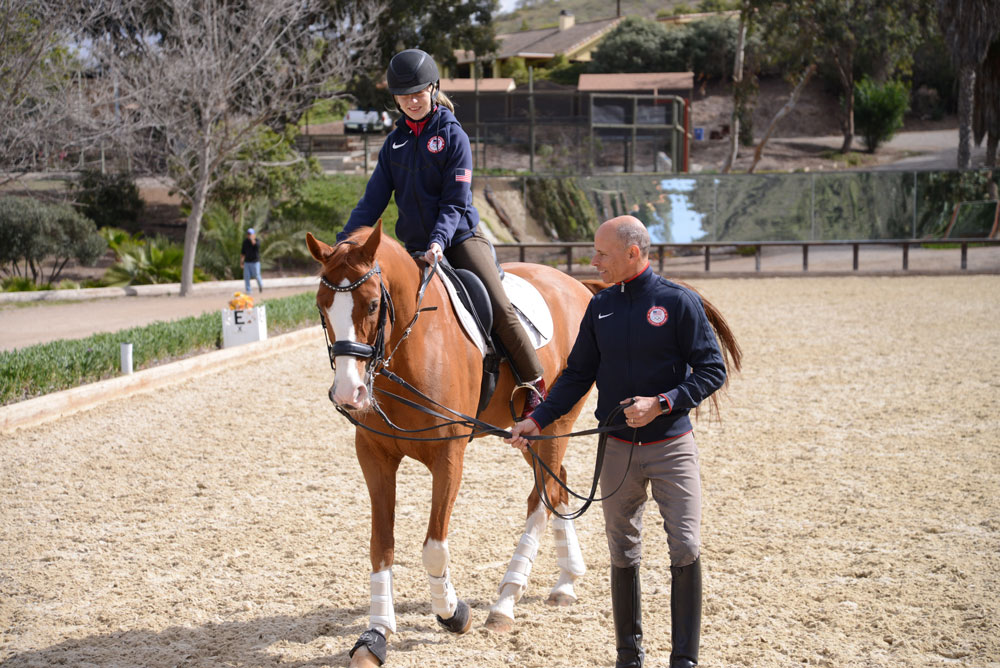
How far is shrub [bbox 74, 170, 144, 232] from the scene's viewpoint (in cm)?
3103

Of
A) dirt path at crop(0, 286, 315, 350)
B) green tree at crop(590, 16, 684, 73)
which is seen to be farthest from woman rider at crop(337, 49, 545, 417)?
green tree at crop(590, 16, 684, 73)

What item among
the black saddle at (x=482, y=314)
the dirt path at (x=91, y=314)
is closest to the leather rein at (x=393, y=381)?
the black saddle at (x=482, y=314)

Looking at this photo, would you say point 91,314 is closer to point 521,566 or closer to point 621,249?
point 521,566

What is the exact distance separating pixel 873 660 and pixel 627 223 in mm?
2369

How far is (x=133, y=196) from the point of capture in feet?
105

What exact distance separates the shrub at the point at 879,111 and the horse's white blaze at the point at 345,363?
5050 centimetres

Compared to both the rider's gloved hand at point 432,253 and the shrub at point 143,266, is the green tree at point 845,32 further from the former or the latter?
the rider's gloved hand at point 432,253

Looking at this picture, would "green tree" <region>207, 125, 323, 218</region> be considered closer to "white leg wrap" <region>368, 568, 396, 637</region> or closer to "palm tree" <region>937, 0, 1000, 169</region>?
"white leg wrap" <region>368, 568, 396, 637</region>

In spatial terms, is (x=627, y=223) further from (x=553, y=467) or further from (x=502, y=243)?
(x=502, y=243)

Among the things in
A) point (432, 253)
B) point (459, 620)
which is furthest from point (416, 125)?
point (459, 620)

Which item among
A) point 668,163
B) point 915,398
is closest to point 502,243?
point 668,163

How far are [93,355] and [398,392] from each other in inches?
308

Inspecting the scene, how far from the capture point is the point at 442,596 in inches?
179

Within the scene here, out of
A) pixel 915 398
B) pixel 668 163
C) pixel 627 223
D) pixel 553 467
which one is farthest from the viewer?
pixel 668 163
